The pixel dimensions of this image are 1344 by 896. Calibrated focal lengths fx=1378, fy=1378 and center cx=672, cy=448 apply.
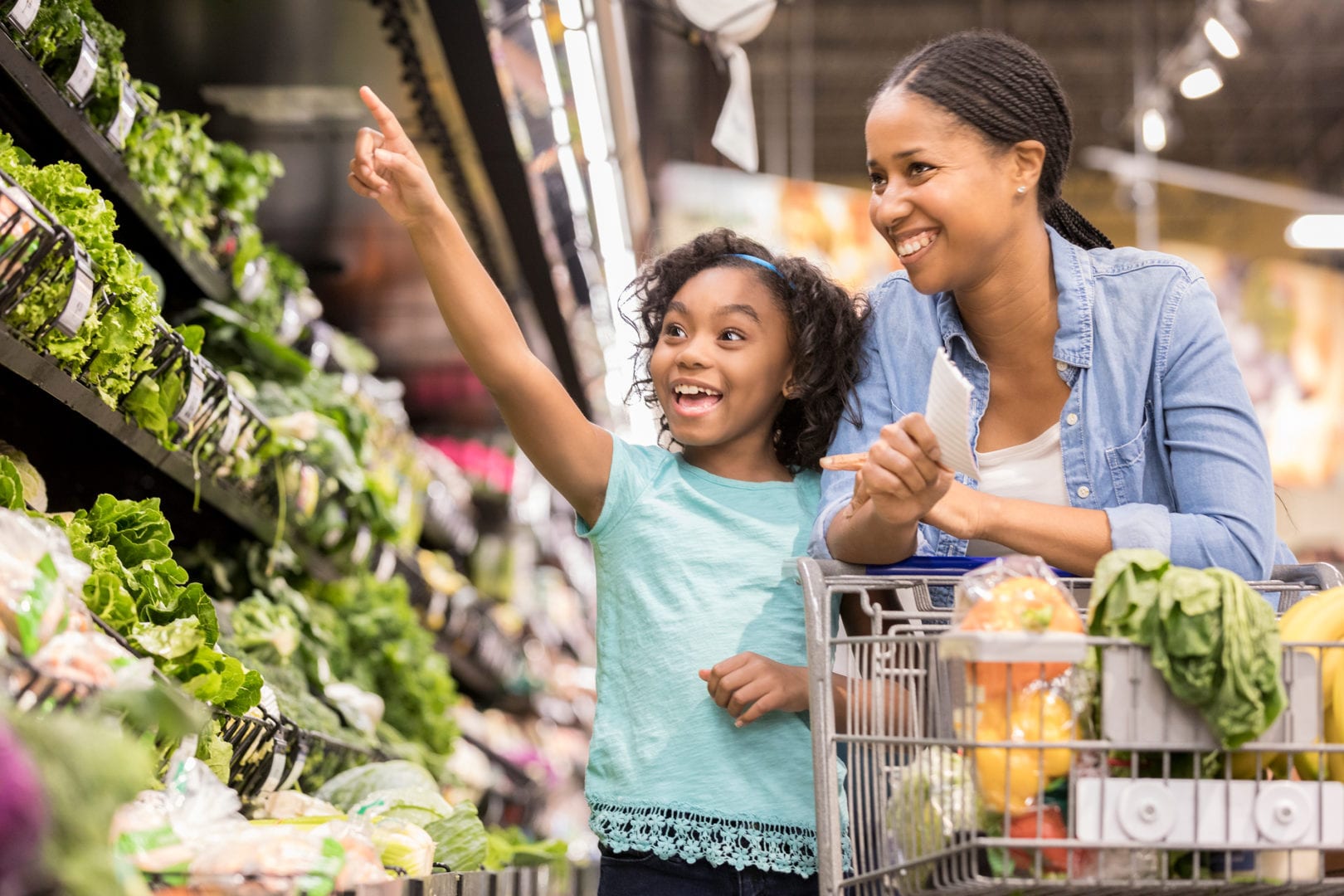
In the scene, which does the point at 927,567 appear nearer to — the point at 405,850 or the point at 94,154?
the point at 405,850

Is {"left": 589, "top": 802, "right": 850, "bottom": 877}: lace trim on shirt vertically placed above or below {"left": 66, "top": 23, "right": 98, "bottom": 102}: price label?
below

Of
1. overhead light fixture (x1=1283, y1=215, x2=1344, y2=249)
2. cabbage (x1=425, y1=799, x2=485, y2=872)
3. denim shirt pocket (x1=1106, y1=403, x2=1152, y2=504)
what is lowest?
cabbage (x1=425, y1=799, x2=485, y2=872)

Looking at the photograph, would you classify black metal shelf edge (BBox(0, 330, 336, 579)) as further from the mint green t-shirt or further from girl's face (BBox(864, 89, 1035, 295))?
girl's face (BBox(864, 89, 1035, 295))

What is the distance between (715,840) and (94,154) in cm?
152

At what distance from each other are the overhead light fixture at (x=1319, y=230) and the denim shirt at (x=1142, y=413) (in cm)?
1088

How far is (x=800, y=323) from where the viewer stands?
2.23 m

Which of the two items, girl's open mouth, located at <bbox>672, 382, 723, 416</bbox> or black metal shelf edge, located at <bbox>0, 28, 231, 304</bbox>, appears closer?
black metal shelf edge, located at <bbox>0, 28, 231, 304</bbox>

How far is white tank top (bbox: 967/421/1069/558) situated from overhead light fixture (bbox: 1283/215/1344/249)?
11.1 meters

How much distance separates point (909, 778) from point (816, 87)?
15410 millimetres

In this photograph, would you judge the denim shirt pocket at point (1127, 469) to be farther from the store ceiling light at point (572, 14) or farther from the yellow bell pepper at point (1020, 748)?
the store ceiling light at point (572, 14)

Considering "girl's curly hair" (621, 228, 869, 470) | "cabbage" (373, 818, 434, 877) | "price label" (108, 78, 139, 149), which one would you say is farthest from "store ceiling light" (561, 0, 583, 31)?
"cabbage" (373, 818, 434, 877)

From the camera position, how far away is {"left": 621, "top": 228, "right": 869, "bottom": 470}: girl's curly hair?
2.17 meters

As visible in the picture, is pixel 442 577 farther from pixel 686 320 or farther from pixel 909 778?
pixel 909 778

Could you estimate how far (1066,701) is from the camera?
4.25ft
